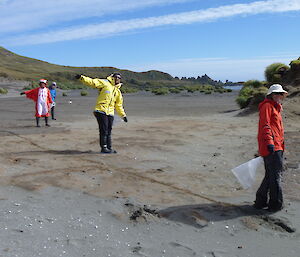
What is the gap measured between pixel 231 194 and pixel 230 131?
7.54m

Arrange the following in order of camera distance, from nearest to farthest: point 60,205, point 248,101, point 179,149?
point 60,205, point 179,149, point 248,101

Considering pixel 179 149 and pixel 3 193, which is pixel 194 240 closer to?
pixel 3 193

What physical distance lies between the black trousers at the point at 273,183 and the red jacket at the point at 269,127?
0.41 feet

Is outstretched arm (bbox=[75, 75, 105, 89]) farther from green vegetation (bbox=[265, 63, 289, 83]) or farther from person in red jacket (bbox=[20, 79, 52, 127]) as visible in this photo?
green vegetation (bbox=[265, 63, 289, 83])

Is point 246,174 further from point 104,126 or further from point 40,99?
point 40,99

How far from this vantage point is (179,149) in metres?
10.4

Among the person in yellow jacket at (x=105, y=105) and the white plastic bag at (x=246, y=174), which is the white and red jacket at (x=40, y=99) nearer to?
the person in yellow jacket at (x=105, y=105)

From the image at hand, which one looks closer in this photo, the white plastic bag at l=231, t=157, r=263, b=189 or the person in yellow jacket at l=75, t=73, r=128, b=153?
the white plastic bag at l=231, t=157, r=263, b=189

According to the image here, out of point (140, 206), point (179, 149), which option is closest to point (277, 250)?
point (140, 206)

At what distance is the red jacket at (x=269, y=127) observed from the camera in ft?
Answer: 17.9

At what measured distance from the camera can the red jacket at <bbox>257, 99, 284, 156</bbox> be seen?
17.9ft

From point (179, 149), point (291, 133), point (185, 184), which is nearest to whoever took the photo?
point (185, 184)

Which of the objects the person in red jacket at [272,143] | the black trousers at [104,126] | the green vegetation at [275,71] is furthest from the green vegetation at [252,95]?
the person in red jacket at [272,143]

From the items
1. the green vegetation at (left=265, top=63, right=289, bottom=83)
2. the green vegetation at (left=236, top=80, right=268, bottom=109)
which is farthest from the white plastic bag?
the green vegetation at (left=265, top=63, right=289, bottom=83)
